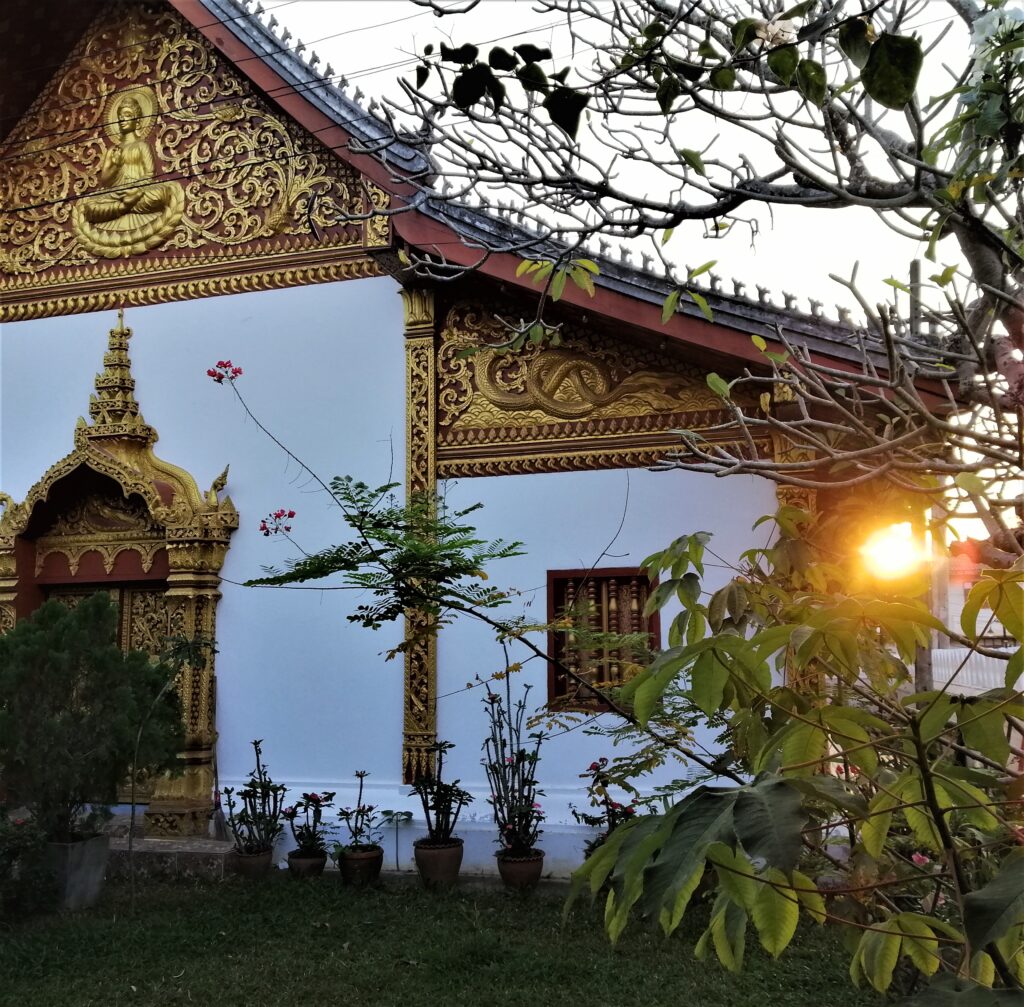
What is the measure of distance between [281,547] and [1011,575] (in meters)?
5.42

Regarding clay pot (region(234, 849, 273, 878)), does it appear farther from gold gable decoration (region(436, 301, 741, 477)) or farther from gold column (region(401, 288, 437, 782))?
gold gable decoration (region(436, 301, 741, 477))

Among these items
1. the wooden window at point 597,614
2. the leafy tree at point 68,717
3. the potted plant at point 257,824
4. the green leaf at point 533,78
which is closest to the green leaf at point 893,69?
the green leaf at point 533,78

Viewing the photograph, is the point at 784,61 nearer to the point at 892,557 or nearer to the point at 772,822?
the point at 892,557

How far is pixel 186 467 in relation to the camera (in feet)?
21.4

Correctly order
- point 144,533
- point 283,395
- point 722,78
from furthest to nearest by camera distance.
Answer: point 144,533
point 283,395
point 722,78

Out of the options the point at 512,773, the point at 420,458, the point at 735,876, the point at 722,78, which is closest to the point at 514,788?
the point at 512,773

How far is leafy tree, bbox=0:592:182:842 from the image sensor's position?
16.1 ft

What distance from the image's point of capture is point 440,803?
545 centimetres

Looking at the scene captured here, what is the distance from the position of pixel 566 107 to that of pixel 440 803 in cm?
438

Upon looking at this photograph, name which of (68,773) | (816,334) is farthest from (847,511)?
(68,773)

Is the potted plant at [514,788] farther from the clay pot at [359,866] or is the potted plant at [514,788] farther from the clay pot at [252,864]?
the clay pot at [252,864]

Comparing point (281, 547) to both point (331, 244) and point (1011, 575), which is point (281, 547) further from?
point (1011, 575)

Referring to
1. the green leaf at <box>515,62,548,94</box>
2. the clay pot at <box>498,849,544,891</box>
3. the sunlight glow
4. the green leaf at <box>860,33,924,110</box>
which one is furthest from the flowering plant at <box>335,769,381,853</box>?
the green leaf at <box>860,33,924,110</box>

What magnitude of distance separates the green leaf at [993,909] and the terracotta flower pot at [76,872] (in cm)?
Answer: 516
